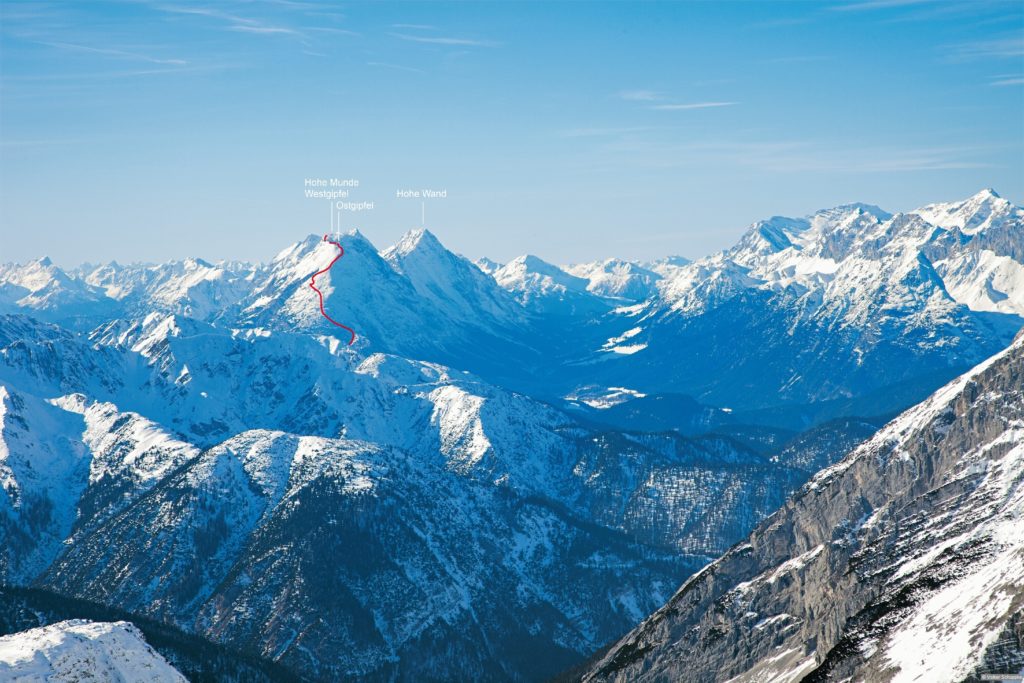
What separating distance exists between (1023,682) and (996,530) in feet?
178

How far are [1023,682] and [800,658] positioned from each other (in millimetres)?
78517

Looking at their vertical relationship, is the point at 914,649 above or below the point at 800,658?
above

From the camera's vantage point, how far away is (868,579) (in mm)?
194000

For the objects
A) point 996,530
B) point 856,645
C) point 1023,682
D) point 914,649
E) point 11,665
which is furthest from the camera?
point 11,665

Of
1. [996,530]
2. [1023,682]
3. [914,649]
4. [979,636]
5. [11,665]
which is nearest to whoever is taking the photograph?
[1023,682]

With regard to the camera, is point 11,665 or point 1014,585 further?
point 11,665

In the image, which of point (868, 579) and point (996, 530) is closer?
point (996, 530)

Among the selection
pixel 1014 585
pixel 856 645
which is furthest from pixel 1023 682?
pixel 856 645

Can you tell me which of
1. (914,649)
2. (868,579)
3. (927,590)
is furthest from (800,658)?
(914,649)

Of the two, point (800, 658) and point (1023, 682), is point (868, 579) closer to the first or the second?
point (800, 658)

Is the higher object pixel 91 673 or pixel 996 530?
pixel 996 530

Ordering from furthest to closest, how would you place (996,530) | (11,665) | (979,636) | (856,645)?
(11,665)
(996,530)
(856,645)
(979,636)

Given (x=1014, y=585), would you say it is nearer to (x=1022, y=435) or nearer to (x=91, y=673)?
(x=1022, y=435)

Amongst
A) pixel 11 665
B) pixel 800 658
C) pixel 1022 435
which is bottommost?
pixel 800 658
